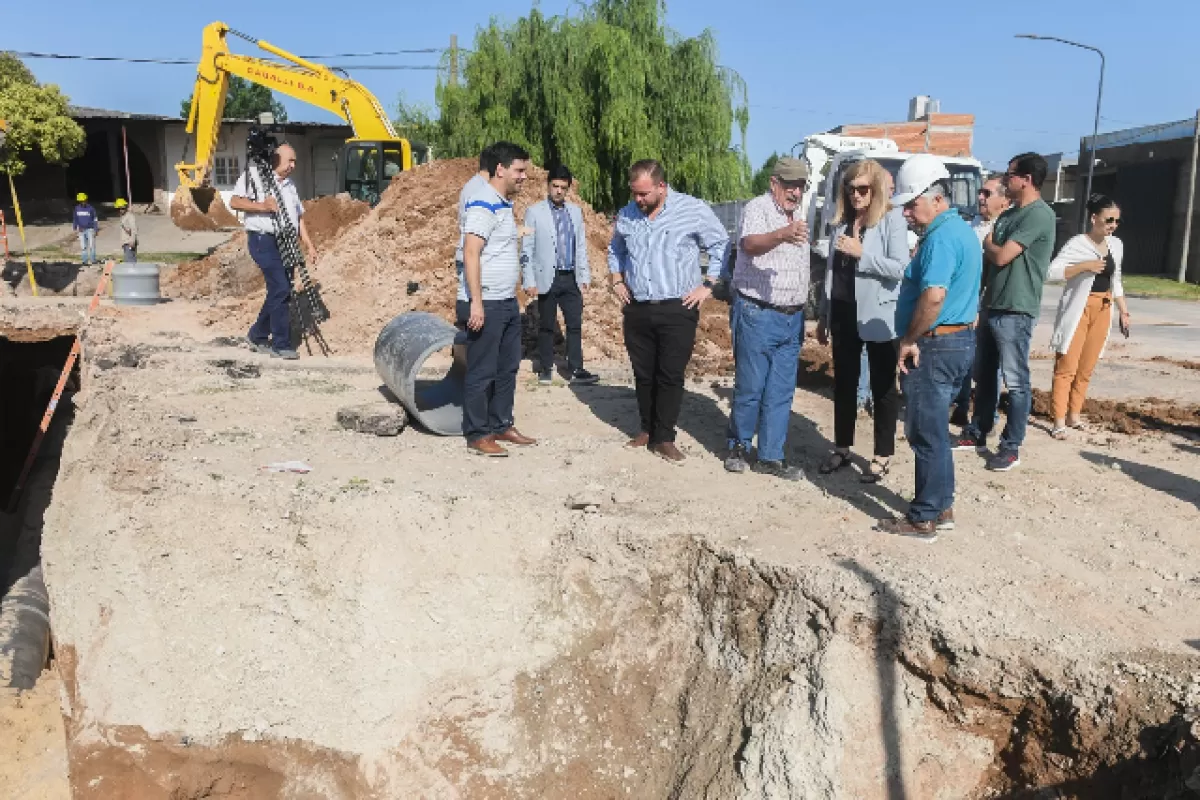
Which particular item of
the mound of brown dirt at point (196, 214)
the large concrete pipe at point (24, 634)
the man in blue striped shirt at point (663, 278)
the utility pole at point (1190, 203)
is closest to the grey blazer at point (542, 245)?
the man in blue striped shirt at point (663, 278)

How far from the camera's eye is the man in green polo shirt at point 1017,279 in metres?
5.36

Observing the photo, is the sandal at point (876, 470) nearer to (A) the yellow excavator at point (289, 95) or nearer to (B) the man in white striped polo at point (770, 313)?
(B) the man in white striped polo at point (770, 313)

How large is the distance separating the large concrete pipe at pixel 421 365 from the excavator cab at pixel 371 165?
10.7m

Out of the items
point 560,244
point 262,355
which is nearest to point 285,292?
point 262,355

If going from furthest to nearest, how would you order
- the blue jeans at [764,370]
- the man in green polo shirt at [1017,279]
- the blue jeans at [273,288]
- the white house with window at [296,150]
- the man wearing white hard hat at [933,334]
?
1. the white house with window at [296,150]
2. the blue jeans at [273,288]
3. the man in green polo shirt at [1017,279]
4. the blue jeans at [764,370]
5. the man wearing white hard hat at [933,334]

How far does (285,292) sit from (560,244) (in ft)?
9.05

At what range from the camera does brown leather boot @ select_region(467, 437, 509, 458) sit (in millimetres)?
5637

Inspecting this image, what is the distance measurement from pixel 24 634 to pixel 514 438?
441 cm

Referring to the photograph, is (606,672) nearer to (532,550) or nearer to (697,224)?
(532,550)

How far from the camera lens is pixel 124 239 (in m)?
16.9

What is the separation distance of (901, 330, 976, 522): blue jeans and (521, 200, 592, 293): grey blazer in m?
4.02

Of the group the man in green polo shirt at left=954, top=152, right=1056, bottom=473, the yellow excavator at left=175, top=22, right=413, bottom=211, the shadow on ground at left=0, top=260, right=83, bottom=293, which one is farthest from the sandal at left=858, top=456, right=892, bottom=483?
the shadow on ground at left=0, top=260, right=83, bottom=293

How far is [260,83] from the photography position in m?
15.8

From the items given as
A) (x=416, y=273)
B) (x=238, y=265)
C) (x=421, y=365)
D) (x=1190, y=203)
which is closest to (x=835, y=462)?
(x=421, y=365)
